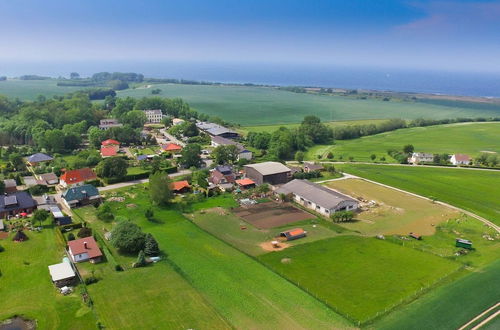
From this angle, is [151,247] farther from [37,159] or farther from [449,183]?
[449,183]

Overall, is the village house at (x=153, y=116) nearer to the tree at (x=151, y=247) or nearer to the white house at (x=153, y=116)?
the white house at (x=153, y=116)

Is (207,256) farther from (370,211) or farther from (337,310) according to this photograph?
(370,211)

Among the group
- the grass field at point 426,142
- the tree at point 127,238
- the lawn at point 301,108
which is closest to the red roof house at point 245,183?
the tree at point 127,238

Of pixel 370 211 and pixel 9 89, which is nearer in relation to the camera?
pixel 370 211

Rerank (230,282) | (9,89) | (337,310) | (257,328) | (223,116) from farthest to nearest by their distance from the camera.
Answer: (9,89) → (223,116) → (230,282) → (337,310) → (257,328)

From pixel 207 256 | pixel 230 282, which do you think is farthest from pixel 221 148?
pixel 230 282

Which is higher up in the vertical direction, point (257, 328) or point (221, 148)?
point (221, 148)

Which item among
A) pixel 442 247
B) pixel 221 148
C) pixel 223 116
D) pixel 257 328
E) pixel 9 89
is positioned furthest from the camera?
pixel 9 89
